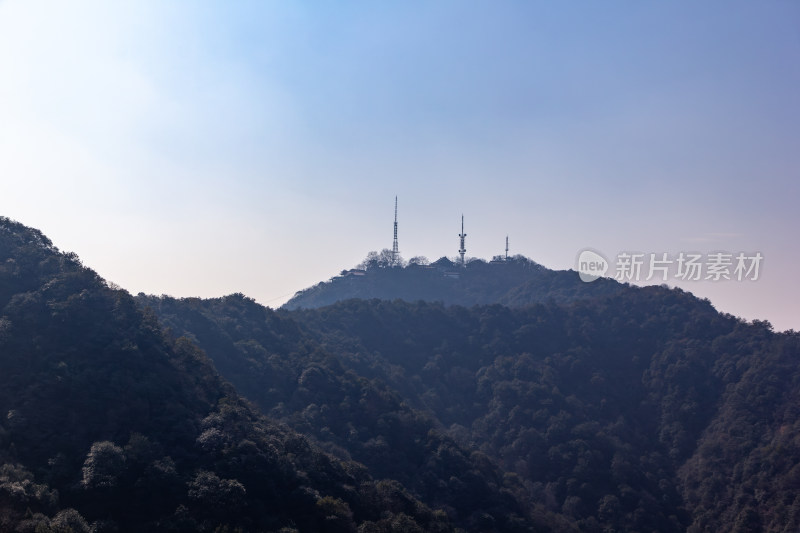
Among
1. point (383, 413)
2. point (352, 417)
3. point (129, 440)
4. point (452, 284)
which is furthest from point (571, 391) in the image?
point (452, 284)

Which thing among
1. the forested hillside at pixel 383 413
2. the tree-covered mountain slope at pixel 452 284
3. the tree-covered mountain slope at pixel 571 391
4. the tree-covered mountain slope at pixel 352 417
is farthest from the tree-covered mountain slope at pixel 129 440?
the tree-covered mountain slope at pixel 452 284

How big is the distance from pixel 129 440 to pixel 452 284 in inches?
3306

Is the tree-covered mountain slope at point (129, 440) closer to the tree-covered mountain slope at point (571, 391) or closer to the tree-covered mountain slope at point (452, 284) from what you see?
the tree-covered mountain slope at point (571, 391)

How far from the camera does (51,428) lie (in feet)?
82.2

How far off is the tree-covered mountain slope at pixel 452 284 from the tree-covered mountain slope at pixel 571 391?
810 inches

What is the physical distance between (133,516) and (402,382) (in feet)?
118

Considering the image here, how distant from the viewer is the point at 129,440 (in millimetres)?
25984

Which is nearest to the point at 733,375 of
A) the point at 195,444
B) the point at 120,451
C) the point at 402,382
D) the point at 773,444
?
the point at 773,444

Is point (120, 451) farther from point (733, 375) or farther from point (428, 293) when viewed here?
point (428, 293)

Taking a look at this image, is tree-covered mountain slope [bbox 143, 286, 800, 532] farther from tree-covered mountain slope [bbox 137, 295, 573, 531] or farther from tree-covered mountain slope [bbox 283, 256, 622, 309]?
tree-covered mountain slope [bbox 283, 256, 622, 309]

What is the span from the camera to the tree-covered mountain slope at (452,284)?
96.5 metres

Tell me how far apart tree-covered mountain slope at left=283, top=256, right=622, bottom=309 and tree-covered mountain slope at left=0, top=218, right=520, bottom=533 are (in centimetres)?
6274

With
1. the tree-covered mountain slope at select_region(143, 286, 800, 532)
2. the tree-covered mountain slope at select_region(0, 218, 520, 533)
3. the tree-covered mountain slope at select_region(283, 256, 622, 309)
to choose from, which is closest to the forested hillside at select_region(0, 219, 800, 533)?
the tree-covered mountain slope at select_region(0, 218, 520, 533)

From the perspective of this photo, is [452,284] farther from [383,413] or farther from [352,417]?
[352,417]
